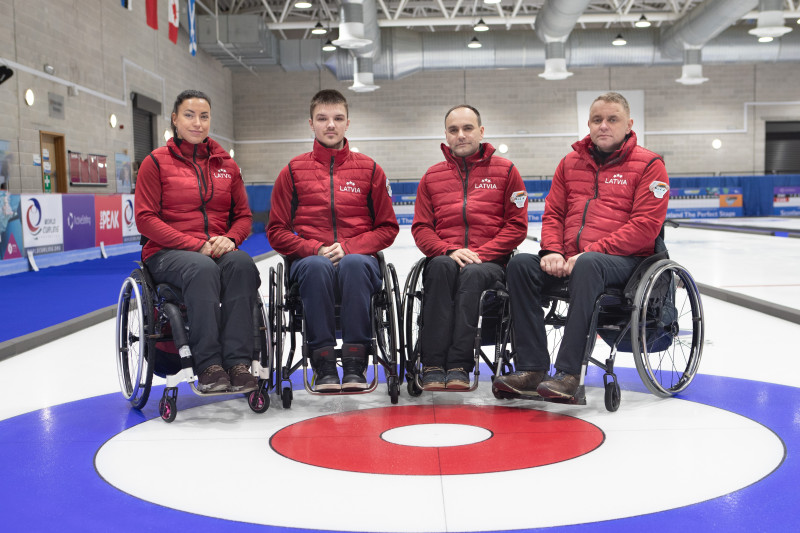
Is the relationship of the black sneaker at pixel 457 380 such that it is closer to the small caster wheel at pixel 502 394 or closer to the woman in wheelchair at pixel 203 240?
the small caster wheel at pixel 502 394

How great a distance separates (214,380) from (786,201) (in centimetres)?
1988

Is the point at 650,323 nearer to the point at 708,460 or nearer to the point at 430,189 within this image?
the point at 708,460

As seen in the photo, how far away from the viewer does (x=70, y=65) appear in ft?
38.3

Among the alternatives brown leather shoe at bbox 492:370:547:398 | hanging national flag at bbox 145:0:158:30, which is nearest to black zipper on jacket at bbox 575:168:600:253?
brown leather shoe at bbox 492:370:547:398

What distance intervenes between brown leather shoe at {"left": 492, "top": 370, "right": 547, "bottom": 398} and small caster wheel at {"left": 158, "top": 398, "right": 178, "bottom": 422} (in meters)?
1.15

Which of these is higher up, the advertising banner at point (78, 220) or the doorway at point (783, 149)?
the doorway at point (783, 149)

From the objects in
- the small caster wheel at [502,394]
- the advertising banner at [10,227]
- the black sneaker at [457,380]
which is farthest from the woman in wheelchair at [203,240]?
the advertising banner at [10,227]

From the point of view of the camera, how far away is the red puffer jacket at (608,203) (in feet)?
9.61

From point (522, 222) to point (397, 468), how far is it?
1313 millimetres

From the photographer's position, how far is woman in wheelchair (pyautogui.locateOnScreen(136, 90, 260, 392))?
274 centimetres

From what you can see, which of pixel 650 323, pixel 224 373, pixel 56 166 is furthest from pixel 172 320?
pixel 56 166

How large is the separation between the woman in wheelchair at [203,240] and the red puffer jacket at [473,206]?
751mm

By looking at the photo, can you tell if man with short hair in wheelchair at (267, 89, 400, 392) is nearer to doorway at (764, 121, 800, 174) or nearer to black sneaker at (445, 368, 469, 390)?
black sneaker at (445, 368, 469, 390)

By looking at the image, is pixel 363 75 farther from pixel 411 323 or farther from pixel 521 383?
pixel 521 383
